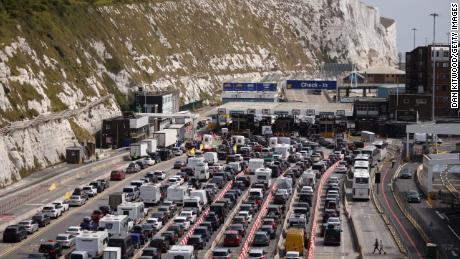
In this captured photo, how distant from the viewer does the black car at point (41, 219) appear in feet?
182

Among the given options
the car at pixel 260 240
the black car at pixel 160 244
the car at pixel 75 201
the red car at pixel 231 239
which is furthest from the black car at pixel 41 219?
the car at pixel 260 240

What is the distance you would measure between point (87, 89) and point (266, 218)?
47.6 meters

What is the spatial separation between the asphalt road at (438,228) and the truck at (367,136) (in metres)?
32.0

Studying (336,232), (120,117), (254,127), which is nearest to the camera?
Answer: (336,232)

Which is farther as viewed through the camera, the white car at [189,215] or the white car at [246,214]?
the white car at [246,214]

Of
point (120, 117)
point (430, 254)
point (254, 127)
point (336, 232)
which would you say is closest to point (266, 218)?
point (336, 232)

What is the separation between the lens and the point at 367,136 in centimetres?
10588

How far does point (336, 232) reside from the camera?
51031 mm

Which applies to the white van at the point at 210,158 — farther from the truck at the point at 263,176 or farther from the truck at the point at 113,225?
the truck at the point at 113,225

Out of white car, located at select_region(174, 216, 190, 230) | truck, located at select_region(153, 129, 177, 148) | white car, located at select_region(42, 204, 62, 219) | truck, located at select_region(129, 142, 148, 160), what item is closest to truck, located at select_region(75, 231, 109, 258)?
white car, located at select_region(174, 216, 190, 230)

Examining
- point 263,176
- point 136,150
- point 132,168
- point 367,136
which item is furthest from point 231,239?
point 367,136

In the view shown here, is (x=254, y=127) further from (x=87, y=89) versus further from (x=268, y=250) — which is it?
(x=268, y=250)

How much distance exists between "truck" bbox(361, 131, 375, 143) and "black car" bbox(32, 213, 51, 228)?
5436 centimetres

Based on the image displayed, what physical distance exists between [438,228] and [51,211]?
876 inches
